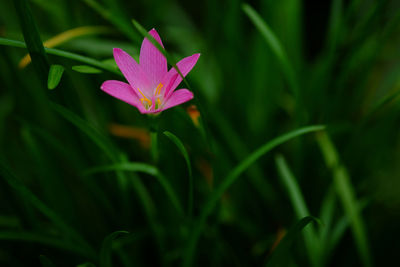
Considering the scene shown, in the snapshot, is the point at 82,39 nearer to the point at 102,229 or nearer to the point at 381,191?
the point at 102,229

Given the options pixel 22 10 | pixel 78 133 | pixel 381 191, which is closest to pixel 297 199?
pixel 381 191

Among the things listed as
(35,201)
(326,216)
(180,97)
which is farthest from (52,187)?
(326,216)

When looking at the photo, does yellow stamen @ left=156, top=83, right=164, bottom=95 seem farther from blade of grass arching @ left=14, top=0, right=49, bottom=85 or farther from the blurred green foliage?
blade of grass arching @ left=14, top=0, right=49, bottom=85

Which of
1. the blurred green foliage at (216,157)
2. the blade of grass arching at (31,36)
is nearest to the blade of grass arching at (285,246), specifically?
the blurred green foliage at (216,157)

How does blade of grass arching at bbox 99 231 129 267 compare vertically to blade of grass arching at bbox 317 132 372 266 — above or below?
above

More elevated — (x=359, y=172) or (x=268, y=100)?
(x=268, y=100)

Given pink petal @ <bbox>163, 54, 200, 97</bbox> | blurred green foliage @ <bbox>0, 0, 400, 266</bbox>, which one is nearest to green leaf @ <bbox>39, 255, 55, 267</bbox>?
blurred green foliage @ <bbox>0, 0, 400, 266</bbox>
